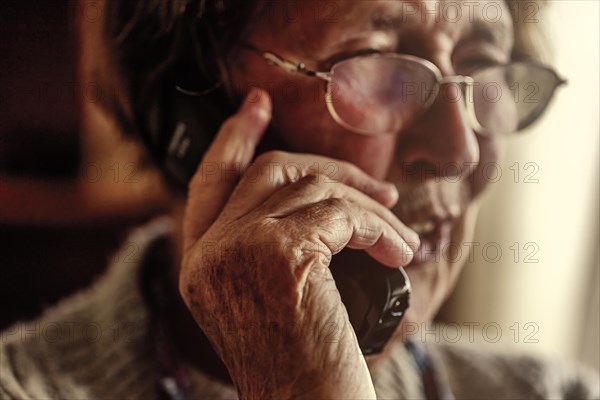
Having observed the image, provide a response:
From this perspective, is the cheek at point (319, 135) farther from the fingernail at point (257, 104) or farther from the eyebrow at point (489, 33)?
the eyebrow at point (489, 33)

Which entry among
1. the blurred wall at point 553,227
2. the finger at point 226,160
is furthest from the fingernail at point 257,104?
the blurred wall at point 553,227

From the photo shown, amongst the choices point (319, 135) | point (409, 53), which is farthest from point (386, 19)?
point (319, 135)

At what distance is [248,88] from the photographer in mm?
834

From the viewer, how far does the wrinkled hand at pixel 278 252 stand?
659mm

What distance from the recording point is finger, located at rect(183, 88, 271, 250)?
2.67ft

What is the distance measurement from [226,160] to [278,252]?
0.18 metres

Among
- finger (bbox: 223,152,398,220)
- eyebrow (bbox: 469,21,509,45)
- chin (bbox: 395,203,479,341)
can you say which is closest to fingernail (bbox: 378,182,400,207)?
finger (bbox: 223,152,398,220)

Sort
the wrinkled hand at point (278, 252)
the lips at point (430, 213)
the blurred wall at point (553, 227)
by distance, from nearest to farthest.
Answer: the wrinkled hand at point (278, 252) → the lips at point (430, 213) → the blurred wall at point (553, 227)

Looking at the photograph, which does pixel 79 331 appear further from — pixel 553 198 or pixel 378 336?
pixel 553 198

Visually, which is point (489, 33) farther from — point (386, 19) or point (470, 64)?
point (386, 19)

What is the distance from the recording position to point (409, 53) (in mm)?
821

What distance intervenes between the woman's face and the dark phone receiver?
4 cm

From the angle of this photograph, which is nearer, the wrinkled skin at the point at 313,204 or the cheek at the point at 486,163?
the wrinkled skin at the point at 313,204

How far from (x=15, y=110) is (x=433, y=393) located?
78 centimetres
